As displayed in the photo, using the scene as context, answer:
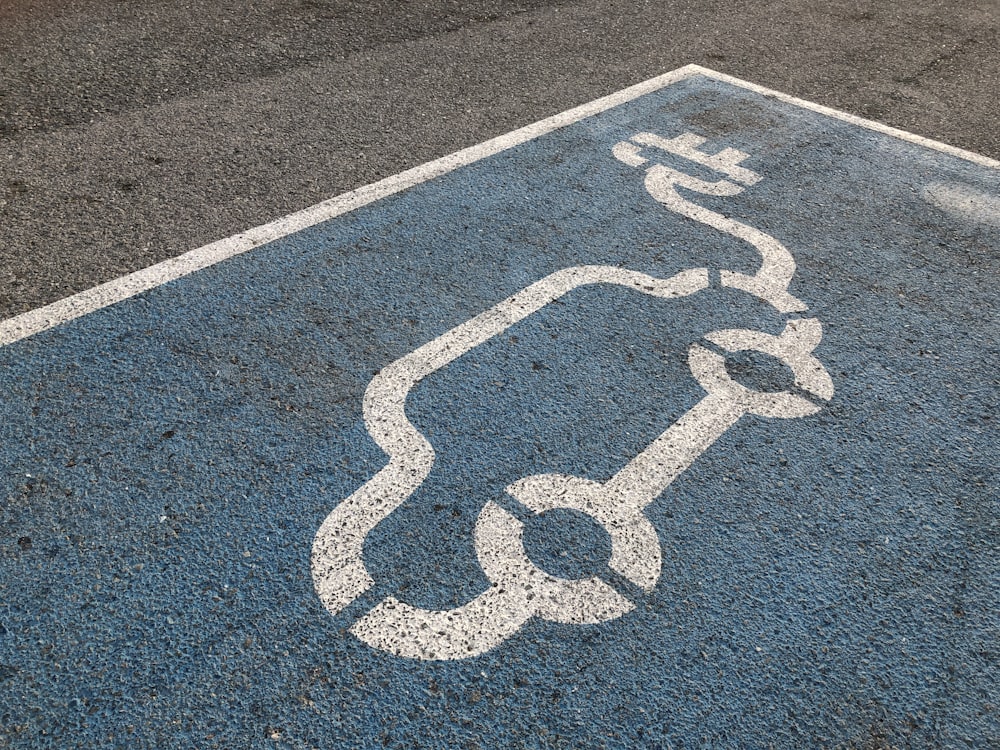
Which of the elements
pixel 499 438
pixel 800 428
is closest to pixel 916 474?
pixel 800 428

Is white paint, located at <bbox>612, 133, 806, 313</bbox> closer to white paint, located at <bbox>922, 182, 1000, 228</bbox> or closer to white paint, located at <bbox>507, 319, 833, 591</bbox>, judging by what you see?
white paint, located at <bbox>507, 319, 833, 591</bbox>

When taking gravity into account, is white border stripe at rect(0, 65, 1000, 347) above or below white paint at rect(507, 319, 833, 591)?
above

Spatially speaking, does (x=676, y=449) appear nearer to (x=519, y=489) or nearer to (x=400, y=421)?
(x=519, y=489)

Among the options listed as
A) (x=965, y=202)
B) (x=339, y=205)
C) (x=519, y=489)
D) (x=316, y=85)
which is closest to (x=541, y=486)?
(x=519, y=489)

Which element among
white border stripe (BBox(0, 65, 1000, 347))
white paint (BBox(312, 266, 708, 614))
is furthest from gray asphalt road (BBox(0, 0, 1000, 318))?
white paint (BBox(312, 266, 708, 614))

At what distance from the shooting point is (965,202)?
518 centimetres

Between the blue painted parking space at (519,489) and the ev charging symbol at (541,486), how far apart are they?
0.5 inches

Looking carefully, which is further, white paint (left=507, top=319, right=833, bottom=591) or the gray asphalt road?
the gray asphalt road

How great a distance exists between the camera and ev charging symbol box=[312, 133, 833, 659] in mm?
2805

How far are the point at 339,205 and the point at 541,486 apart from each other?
228cm

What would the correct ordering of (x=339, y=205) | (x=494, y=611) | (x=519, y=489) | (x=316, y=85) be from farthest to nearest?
(x=316, y=85) < (x=339, y=205) < (x=519, y=489) < (x=494, y=611)

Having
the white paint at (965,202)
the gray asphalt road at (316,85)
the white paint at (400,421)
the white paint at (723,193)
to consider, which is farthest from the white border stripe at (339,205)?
the white paint at (400,421)

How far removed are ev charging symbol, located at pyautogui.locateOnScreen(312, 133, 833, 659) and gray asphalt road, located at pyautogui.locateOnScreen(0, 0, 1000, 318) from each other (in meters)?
1.51

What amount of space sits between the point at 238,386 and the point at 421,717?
65.0 inches
